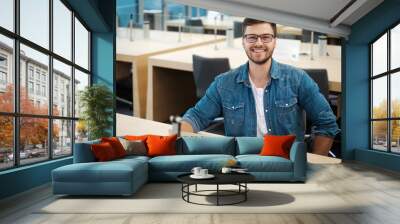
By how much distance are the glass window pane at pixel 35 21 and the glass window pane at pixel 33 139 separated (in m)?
1.05

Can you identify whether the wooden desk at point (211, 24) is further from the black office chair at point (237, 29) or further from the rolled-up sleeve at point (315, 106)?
the rolled-up sleeve at point (315, 106)

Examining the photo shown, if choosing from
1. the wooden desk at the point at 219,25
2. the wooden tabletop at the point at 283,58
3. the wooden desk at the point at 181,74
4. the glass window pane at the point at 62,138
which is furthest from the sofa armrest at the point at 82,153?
the wooden desk at the point at 219,25

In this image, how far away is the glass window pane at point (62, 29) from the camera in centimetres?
676

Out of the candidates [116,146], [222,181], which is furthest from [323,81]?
[222,181]

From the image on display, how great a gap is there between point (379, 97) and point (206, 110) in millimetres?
3372

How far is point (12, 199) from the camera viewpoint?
4820 mm

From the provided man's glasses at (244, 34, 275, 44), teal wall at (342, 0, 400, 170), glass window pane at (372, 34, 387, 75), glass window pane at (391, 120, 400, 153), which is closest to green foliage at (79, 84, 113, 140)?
man's glasses at (244, 34, 275, 44)

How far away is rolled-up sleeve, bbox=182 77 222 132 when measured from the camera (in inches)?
350

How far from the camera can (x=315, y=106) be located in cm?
870

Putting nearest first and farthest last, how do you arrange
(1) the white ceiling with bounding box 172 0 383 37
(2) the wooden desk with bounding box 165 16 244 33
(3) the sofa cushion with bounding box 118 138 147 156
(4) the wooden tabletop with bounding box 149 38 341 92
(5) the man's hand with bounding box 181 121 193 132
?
(3) the sofa cushion with bounding box 118 138 147 156 → (1) the white ceiling with bounding box 172 0 383 37 → (5) the man's hand with bounding box 181 121 193 132 → (4) the wooden tabletop with bounding box 149 38 341 92 → (2) the wooden desk with bounding box 165 16 244 33

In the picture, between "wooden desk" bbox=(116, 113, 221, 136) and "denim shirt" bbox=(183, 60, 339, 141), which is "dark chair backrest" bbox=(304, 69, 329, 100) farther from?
"wooden desk" bbox=(116, 113, 221, 136)

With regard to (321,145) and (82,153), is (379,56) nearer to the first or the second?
(321,145)

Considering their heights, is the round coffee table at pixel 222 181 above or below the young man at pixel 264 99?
below

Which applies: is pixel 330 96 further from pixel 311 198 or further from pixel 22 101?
pixel 22 101
